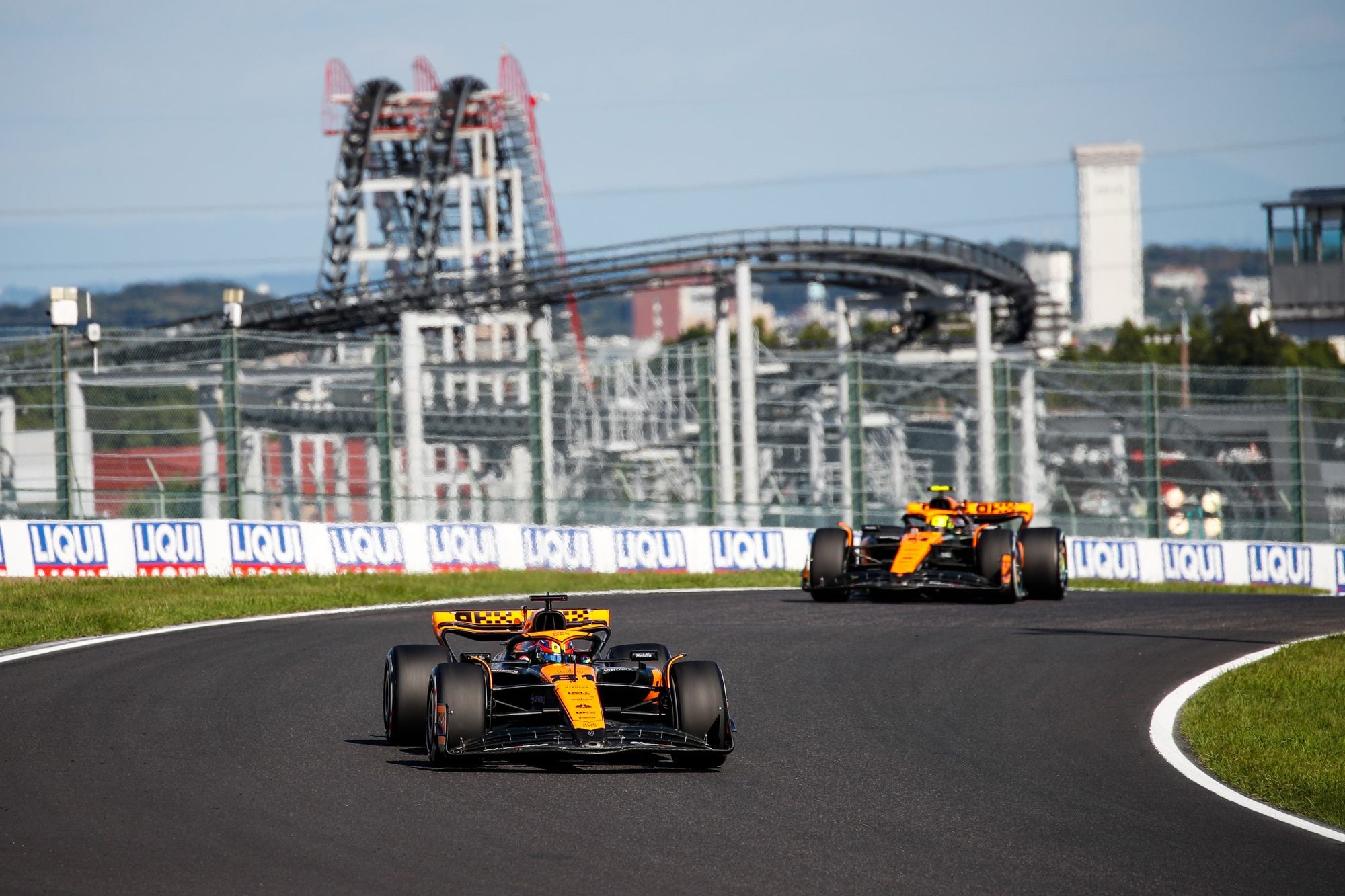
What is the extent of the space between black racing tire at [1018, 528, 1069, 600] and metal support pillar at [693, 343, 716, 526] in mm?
6045

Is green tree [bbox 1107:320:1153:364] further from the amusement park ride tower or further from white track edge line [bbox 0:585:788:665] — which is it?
white track edge line [bbox 0:585:788:665]

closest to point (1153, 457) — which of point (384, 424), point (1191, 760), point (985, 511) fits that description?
point (985, 511)

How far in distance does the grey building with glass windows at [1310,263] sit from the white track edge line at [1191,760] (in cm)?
4130

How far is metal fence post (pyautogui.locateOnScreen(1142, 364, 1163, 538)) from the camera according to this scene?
2669 cm

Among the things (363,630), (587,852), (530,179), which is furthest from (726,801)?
(530,179)

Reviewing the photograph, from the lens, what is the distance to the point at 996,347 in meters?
47.8

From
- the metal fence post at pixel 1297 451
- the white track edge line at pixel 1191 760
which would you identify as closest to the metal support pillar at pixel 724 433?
the metal fence post at pixel 1297 451

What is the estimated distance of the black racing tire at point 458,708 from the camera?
8883mm

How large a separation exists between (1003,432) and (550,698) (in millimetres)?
18114

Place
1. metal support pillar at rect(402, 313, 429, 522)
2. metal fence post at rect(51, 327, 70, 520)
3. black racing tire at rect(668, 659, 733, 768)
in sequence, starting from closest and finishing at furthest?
black racing tire at rect(668, 659, 733, 768)
metal fence post at rect(51, 327, 70, 520)
metal support pillar at rect(402, 313, 429, 522)

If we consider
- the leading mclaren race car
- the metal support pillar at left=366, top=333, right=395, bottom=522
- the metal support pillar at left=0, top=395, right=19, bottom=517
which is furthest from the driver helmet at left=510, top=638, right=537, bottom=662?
the metal support pillar at left=0, top=395, right=19, bottom=517

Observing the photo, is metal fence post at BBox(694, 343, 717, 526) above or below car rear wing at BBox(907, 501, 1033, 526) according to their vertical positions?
above

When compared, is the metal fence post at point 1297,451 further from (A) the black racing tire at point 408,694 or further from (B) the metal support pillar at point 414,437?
(A) the black racing tire at point 408,694

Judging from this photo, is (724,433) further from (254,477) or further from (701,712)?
(701,712)
